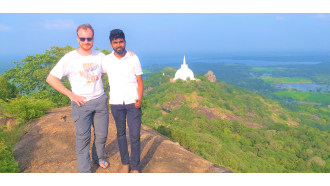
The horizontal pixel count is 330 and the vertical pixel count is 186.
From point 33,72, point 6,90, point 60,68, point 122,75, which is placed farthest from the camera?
point 33,72

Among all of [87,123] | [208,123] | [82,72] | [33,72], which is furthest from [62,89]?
[208,123]

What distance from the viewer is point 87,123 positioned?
3.79 m

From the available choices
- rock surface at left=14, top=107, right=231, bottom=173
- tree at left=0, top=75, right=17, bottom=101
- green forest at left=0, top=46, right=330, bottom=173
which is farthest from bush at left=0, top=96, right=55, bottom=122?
tree at left=0, top=75, right=17, bottom=101

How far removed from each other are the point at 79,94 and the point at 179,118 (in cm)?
3558

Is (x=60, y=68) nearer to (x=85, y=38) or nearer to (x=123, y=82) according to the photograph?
(x=85, y=38)

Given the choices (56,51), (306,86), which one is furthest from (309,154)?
(306,86)

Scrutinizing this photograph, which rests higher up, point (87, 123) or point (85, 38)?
point (85, 38)

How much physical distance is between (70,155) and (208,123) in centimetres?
3350

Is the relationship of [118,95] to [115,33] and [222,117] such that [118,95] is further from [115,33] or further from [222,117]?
[222,117]

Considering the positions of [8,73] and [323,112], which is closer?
[8,73]

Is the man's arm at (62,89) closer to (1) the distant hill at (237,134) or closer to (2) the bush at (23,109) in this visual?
(2) the bush at (23,109)

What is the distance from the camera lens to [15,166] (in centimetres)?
385

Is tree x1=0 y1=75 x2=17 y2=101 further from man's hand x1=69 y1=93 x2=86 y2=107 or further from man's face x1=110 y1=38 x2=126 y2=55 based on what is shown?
man's face x1=110 y1=38 x2=126 y2=55

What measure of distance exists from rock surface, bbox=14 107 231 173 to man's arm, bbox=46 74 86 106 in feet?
4.76
